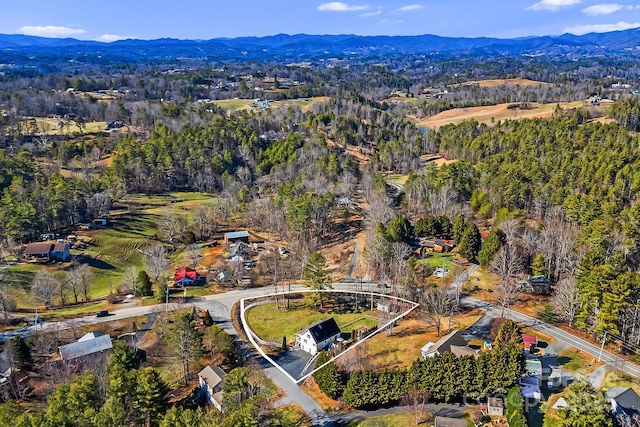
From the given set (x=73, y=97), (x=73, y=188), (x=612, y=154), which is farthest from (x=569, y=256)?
(x=73, y=97)

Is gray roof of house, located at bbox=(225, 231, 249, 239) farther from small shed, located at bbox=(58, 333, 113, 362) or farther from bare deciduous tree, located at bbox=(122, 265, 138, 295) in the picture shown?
small shed, located at bbox=(58, 333, 113, 362)

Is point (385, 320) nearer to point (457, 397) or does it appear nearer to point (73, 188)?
point (457, 397)

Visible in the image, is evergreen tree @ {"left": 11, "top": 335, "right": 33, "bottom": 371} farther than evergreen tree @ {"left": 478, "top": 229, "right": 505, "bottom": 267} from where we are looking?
No

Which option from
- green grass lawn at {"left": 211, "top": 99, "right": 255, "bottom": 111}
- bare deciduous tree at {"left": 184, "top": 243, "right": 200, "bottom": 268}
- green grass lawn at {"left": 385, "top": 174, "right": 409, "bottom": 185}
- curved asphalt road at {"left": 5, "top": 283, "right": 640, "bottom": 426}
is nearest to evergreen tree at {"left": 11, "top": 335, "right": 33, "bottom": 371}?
curved asphalt road at {"left": 5, "top": 283, "right": 640, "bottom": 426}

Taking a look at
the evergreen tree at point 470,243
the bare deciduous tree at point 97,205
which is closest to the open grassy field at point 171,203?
the bare deciduous tree at point 97,205

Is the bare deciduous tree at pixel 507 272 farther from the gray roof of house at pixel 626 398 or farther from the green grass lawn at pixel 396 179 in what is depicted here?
the green grass lawn at pixel 396 179

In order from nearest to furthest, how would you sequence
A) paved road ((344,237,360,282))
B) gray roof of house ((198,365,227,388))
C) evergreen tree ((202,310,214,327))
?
1. gray roof of house ((198,365,227,388))
2. evergreen tree ((202,310,214,327))
3. paved road ((344,237,360,282))
